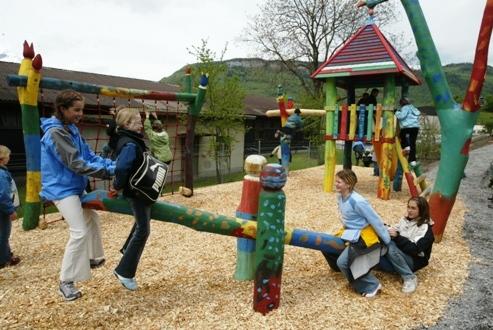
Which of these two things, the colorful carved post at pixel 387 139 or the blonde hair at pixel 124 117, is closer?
the blonde hair at pixel 124 117

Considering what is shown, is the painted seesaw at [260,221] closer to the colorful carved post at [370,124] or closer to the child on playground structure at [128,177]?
the child on playground structure at [128,177]

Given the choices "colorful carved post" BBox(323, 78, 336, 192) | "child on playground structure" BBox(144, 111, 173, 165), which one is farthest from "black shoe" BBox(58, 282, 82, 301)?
"colorful carved post" BBox(323, 78, 336, 192)

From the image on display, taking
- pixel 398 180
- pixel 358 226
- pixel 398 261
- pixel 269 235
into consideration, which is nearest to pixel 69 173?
pixel 269 235

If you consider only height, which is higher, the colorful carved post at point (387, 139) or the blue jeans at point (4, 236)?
the colorful carved post at point (387, 139)

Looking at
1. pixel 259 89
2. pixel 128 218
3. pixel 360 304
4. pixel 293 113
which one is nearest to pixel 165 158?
pixel 128 218

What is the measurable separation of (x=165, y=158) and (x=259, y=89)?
78.2 m

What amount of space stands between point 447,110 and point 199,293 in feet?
11.9

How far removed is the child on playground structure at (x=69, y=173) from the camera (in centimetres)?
265

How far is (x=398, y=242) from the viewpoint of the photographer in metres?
3.44

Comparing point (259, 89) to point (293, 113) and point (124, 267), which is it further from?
point (124, 267)

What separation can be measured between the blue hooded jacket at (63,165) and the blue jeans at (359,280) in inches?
81.0

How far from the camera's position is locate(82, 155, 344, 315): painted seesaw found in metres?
2.58

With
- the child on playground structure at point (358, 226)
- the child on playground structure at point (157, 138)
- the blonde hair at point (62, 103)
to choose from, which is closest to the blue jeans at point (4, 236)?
the blonde hair at point (62, 103)

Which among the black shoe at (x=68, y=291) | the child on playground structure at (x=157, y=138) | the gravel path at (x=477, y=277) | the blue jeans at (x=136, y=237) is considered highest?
the child on playground structure at (x=157, y=138)
